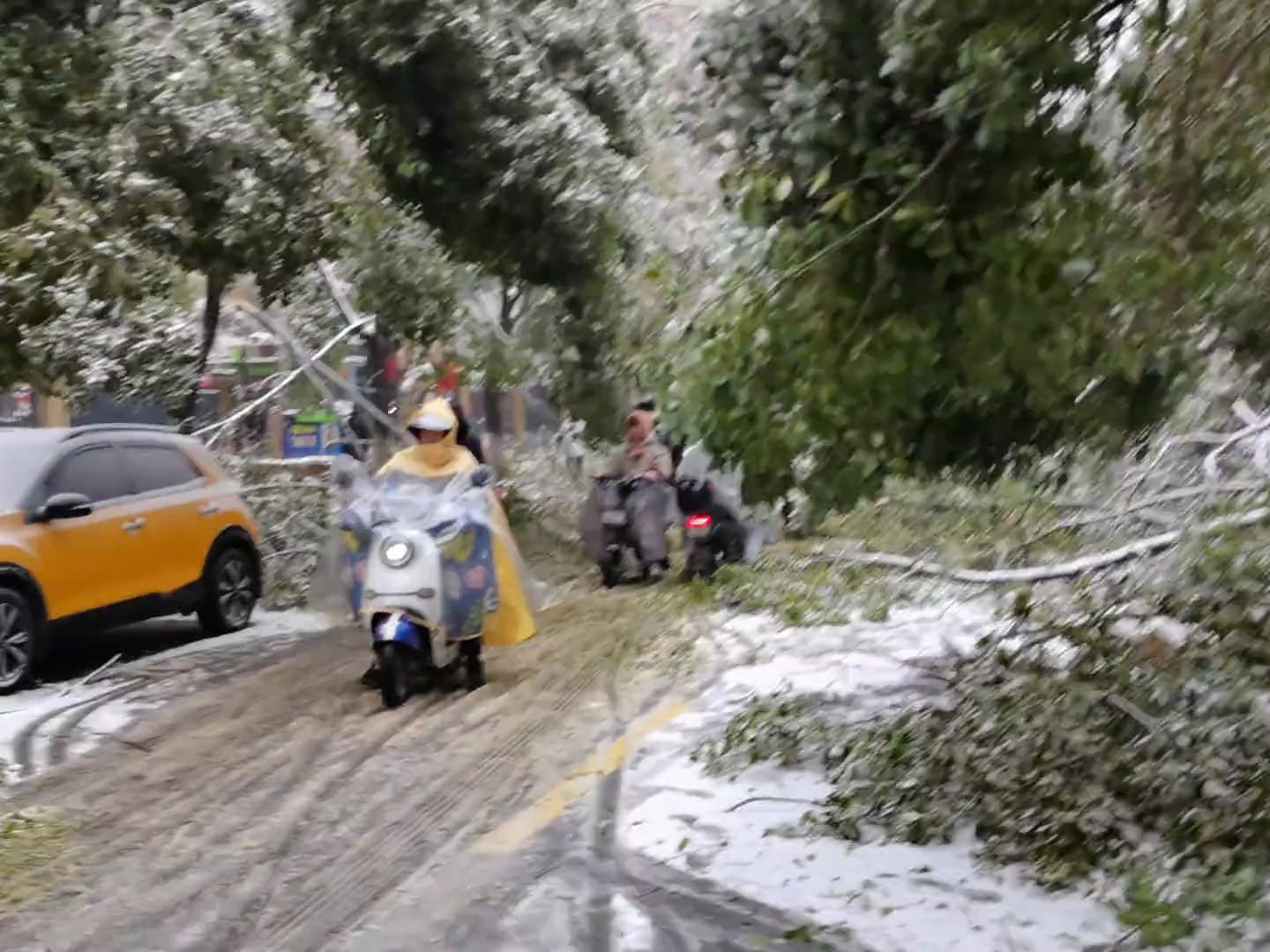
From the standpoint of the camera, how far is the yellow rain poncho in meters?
6.42

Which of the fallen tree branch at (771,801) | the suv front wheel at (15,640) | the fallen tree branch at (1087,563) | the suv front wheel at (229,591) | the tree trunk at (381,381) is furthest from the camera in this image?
the tree trunk at (381,381)

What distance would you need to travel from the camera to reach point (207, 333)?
9.20m

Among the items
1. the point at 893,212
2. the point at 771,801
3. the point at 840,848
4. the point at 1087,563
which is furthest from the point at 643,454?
the point at 893,212

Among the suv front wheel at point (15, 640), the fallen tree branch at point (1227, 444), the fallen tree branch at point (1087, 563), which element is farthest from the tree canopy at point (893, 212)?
the suv front wheel at point (15, 640)

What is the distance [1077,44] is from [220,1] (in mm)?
6120

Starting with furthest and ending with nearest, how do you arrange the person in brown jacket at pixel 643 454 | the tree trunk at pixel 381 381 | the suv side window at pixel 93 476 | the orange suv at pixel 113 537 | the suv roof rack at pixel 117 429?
the person in brown jacket at pixel 643 454 → the tree trunk at pixel 381 381 → the suv roof rack at pixel 117 429 → the suv side window at pixel 93 476 → the orange suv at pixel 113 537

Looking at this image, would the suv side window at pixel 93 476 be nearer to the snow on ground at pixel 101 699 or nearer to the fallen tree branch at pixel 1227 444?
the snow on ground at pixel 101 699

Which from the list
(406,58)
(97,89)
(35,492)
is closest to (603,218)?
(406,58)

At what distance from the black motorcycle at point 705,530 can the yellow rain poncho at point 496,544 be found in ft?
7.31

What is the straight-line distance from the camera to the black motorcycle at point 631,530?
906 centimetres

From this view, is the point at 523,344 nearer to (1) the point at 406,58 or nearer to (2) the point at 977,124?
(1) the point at 406,58

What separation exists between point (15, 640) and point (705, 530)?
4186 millimetres

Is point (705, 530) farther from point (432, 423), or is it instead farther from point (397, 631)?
point (397, 631)

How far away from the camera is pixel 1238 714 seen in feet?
13.5
